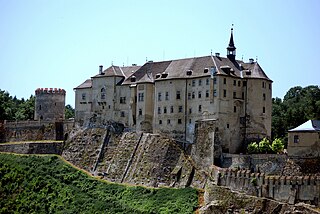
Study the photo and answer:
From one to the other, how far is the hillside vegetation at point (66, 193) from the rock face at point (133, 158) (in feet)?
6.97

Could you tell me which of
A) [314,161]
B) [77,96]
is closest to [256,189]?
[314,161]

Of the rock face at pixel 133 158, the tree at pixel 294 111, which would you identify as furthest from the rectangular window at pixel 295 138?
the tree at pixel 294 111

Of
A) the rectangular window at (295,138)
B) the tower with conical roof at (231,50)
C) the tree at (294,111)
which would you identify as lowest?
the rectangular window at (295,138)

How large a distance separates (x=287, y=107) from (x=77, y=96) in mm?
35250

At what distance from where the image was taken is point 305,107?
115312mm

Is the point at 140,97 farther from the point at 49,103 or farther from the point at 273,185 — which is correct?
the point at 273,185

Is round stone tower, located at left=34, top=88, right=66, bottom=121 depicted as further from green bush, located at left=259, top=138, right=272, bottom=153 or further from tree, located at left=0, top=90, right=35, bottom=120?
green bush, located at left=259, top=138, right=272, bottom=153

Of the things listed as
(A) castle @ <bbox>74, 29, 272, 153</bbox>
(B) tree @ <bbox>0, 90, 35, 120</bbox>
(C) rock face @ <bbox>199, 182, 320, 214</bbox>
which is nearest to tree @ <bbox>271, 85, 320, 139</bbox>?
(A) castle @ <bbox>74, 29, 272, 153</bbox>

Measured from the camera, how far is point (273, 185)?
84.2m

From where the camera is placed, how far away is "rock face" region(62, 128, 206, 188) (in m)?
98.0

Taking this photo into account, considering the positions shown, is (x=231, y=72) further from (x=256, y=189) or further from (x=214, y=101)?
(x=256, y=189)

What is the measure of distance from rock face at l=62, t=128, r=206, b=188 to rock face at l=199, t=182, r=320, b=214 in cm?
564

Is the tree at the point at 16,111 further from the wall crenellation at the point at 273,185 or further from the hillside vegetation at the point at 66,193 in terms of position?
the wall crenellation at the point at 273,185

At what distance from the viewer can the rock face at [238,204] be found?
8094 cm
